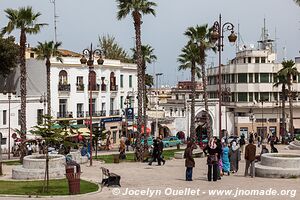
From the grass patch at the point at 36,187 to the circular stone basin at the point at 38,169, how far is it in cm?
89

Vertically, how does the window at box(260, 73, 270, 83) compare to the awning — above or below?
above

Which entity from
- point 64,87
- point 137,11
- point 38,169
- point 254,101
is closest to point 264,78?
point 254,101

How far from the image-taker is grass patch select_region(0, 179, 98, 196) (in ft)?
57.8

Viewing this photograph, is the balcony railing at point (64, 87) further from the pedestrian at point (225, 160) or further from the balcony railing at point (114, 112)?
the pedestrian at point (225, 160)

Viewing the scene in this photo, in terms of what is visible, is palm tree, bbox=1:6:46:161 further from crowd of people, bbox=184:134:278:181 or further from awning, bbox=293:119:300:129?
awning, bbox=293:119:300:129

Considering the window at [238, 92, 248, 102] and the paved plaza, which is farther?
the window at [238, 92, 248, 102]

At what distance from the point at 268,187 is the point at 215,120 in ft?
169

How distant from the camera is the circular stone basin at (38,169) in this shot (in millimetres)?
22422

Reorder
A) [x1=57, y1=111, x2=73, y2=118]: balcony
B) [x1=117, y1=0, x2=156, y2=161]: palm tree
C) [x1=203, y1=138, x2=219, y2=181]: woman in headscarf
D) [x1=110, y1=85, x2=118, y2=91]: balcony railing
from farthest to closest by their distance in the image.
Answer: [x1=110, y1=85, x2=118, y2=91]: balcony railing < [x1=57, y1=111, x2=73, y2=118]: balcony < [x1=117, y1=0, x2=156, y2=161]: palm tree < [x1=203, y1=138, x2=219, y2=181]: woman in headscarf

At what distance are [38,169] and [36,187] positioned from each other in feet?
11.7

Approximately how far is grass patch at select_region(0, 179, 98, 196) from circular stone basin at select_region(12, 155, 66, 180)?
2.92ft

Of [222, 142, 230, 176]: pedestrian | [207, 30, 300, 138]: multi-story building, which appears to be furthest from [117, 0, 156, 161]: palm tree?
[207, 30, 300, 138]: multi-story building

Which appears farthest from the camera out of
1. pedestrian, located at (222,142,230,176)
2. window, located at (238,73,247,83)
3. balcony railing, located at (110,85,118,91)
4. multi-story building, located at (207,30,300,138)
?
window, located at (238,73,247,83)

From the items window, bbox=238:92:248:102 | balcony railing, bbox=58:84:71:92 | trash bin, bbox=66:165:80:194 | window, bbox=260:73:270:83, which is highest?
window, bbox=260:73:270:83
